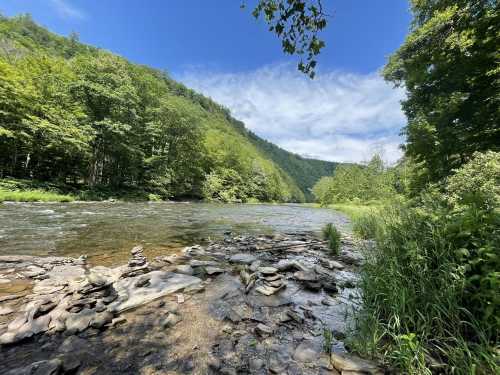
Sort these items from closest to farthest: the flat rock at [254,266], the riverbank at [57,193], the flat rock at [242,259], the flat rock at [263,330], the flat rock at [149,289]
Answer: the flat rock at [263,330], the flat rock at [149,289], the flat rock at [254,266], the flat rock at [242,259], the riverbank at [57,193]

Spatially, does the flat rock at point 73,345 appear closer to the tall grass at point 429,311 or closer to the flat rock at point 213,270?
the flat rock at point 213,270

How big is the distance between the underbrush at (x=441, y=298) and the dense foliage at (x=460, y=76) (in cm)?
621

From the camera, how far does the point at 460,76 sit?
6977 millimetres

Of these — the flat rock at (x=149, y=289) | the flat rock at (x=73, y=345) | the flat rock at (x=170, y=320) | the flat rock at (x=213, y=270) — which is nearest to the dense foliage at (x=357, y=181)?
the flat rock at (x=213, y=270)

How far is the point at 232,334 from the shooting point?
293cm

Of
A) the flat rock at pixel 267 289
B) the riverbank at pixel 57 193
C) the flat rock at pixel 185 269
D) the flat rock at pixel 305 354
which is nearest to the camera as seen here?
the flat rock at pixel 305 354

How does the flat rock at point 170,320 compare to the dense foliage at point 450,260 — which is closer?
the dense foliage at point 450,260

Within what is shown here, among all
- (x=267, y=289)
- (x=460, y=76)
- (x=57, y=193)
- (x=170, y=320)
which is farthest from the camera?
(x=57, y=193)

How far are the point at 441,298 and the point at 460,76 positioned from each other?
7.87m

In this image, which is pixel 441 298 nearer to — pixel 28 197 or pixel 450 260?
pixel 450 260

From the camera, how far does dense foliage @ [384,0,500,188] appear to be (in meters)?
5.98

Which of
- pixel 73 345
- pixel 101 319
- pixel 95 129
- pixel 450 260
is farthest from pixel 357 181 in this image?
pixel 73 345

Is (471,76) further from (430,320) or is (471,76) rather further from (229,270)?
(229,270)

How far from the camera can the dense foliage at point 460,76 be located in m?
5.98
